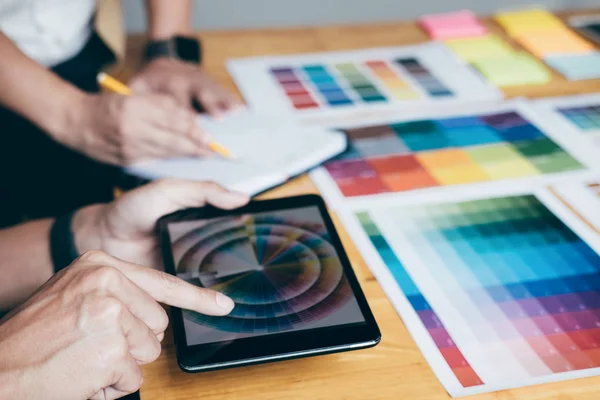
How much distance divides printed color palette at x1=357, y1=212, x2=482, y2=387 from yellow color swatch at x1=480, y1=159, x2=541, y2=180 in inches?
8.2

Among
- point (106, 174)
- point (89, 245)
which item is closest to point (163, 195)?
point (89, 245)

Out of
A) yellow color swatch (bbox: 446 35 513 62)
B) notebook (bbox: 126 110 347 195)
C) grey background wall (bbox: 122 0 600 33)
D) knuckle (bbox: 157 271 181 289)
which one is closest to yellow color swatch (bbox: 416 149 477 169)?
notebook (bbox: 126 110 347 195)

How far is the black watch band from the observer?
32.7 inches

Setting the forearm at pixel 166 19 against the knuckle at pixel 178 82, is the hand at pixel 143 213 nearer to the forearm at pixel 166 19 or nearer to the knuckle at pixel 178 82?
the knuckle at pixel 178 82

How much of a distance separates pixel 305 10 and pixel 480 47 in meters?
1.32

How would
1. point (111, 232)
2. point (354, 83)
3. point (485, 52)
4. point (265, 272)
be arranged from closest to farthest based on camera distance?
point (265, 272)
point (111, 232)
point (354, 83)
point (485, 52)

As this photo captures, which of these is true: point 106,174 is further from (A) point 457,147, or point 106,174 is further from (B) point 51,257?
(A) point 457,147

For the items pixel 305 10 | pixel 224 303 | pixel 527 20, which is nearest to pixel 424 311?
pixel 224 303

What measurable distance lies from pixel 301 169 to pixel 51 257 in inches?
13.5

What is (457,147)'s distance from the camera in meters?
0.99

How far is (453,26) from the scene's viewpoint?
1356 millimetres

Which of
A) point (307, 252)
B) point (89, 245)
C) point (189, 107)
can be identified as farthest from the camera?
point (189, 107)

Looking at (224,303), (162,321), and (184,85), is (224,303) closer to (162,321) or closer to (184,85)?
(162,321)

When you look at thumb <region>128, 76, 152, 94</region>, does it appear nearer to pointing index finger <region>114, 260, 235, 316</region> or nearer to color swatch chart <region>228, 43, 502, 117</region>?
color swatch chart <region>228, 43, 502, 117</region>
